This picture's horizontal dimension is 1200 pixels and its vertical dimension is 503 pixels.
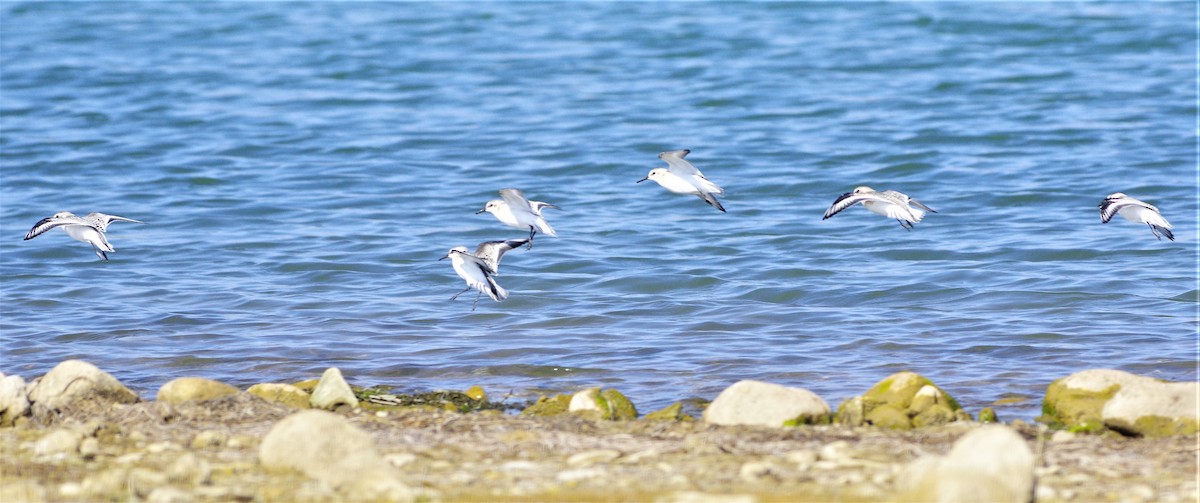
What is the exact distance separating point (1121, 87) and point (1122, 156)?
14.2 ft

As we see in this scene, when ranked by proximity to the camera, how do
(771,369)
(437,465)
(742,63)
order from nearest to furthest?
(437,465) < (771,369) < (742,63)

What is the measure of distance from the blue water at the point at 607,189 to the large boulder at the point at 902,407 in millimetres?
747

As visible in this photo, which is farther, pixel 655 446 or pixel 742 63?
pixel 742 63

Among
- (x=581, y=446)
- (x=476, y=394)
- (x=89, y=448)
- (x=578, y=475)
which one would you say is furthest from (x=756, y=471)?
(x=89, y=448)

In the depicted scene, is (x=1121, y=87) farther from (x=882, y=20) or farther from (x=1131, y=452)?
(x=1131, y=452)

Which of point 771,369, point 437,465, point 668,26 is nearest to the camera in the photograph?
point 437,465

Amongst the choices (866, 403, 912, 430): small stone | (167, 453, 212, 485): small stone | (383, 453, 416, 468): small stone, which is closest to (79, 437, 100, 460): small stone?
(167, 453, 212, 485): small stone

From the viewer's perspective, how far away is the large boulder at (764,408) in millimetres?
6887

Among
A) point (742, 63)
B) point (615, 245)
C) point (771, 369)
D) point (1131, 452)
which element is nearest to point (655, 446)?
point (1131, 452)

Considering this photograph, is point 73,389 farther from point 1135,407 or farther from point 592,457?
point 1135,407

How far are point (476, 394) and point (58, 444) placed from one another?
8.18 ft

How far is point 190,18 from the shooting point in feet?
94.5

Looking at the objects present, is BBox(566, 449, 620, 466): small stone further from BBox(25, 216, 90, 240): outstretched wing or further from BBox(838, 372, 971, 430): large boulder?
BBox(25, 216, 90, 240): outstretched wing

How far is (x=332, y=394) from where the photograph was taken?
752cm
